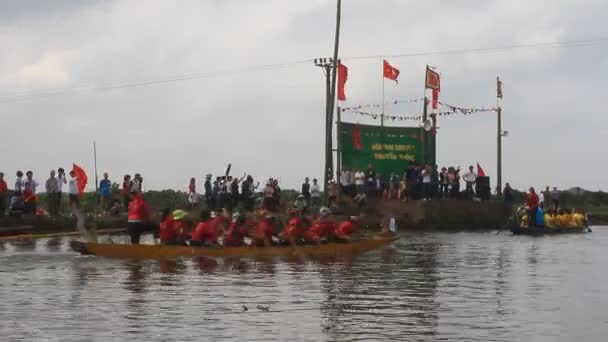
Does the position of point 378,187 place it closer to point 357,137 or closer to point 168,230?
point 357,137

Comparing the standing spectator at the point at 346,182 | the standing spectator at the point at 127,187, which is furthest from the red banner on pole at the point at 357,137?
the standing spectator at the point at 127,187

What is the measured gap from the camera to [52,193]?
40312 millimetres

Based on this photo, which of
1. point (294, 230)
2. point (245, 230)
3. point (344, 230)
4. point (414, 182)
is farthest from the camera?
point (414, 182)

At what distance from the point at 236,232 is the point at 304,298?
960 centimetres

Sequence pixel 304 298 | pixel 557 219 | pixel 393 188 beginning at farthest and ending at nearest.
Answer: pixel 557 219, pixel 393 188, pixel 304 298

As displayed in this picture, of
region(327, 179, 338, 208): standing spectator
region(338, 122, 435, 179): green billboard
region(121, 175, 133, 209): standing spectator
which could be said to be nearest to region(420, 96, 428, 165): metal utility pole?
region(338, 122, 435, 179): green billboard

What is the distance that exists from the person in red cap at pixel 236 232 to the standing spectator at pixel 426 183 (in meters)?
15.9

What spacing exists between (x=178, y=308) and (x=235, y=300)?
1.66 metres

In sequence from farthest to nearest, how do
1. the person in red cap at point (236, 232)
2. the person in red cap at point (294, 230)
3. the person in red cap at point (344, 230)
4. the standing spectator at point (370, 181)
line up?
1. the standing spectator at point (370, 181)
2. the person in red cap at point (344, 230)
3. the person in red cap at point (294, 230)
4. the person in red cap at point (236, 232)

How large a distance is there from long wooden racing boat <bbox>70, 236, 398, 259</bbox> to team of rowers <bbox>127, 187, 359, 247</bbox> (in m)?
0.23

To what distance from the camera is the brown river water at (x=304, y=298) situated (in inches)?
744

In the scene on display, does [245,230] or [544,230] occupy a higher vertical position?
[245,230]

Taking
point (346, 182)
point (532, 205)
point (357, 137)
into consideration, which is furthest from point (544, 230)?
point (346, 182)

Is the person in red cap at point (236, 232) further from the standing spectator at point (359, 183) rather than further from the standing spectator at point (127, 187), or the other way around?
the standing spectator at point (359, 183)
